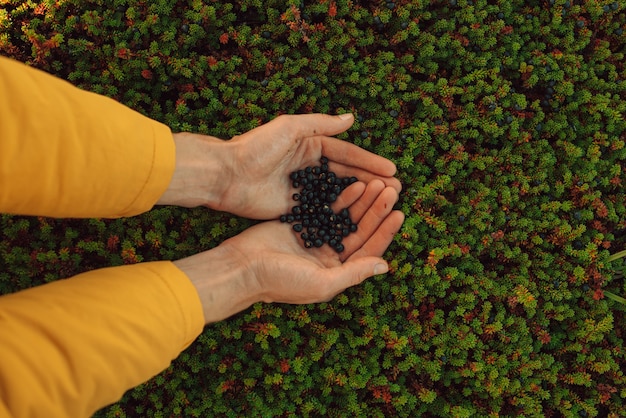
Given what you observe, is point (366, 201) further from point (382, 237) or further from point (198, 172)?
point (198, 172)

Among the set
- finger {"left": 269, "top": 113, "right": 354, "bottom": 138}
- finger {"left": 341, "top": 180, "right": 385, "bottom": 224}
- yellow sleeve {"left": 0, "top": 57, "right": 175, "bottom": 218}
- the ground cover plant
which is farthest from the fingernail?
yellow sleeve {"left": 0, "top": 57, "right": 175, "bottom": 218}

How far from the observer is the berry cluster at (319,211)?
125 inches

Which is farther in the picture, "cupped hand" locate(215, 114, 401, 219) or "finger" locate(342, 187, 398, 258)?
"finger" locate(342, 187, 398, 258)

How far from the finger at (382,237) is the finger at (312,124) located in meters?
0.63

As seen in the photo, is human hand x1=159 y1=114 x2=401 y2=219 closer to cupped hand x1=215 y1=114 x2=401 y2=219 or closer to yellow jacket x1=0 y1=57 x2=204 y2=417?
cupped hand x1=215 y1=114 x2=401 y2=219

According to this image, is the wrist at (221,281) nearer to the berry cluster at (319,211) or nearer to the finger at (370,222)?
the berry cluster at (319,211)

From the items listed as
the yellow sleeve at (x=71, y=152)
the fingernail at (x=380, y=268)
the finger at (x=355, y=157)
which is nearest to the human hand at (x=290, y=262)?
the fingernail at (x=380, y=268)

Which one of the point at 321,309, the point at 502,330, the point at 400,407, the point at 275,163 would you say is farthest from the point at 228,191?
the point at 502,330

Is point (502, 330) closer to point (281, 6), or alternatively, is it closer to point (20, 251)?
point (281, 6)

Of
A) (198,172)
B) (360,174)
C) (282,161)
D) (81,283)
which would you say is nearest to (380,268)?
(360,174)

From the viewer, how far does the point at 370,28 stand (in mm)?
3406

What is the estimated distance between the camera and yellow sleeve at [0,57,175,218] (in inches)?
79.7

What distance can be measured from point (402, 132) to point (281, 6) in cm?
116

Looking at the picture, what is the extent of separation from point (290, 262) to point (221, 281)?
0.41m
